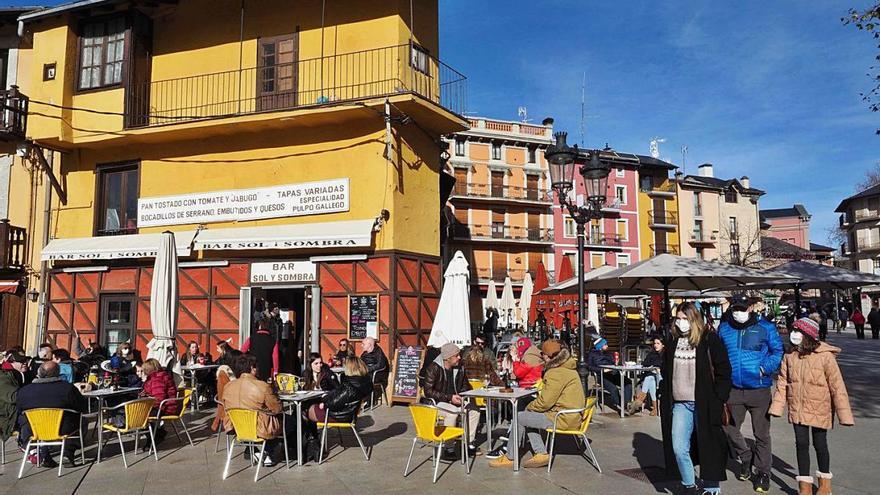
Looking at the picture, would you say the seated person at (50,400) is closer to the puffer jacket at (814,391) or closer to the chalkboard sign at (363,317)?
the chalkboard sign at (363,317)

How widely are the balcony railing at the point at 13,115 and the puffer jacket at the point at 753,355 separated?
58.3 feet

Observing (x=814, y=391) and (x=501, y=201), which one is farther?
(x=501, y=201)

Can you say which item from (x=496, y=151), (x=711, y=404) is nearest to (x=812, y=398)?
(x=711, y=404)

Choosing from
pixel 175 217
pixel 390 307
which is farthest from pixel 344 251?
pixel 175 217

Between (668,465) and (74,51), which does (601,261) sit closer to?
(74,51)

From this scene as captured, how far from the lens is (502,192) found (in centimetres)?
4759

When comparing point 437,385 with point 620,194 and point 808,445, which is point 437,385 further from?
point 620,194

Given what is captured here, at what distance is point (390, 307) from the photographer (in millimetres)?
14102

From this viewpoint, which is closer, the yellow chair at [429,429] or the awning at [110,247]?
the yellow chair at [429,429]

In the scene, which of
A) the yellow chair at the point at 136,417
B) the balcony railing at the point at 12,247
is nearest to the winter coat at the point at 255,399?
the yellow chair at the point at 136,417

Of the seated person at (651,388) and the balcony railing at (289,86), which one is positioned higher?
the balcony railing at (289,86)

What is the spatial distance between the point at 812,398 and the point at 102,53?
1768 centimetres

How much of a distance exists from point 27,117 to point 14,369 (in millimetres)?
10174

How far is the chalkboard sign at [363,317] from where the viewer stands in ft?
46.9
